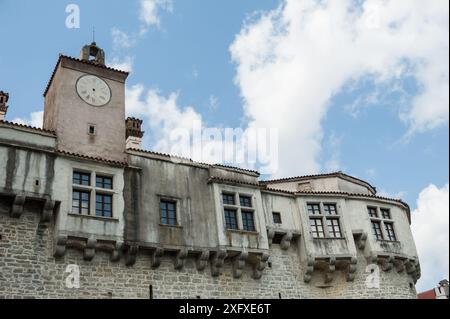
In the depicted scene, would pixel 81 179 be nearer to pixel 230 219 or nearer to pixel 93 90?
pixel 93 90

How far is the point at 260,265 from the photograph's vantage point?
23391mm

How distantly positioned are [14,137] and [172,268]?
8316mm

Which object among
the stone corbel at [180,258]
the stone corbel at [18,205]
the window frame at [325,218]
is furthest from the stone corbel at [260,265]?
the stone corbel at [18,205]

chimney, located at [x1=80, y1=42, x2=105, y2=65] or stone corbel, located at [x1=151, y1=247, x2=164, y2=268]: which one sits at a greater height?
chimney, located at [x1=80, y1=42, x2=105, y2=65]

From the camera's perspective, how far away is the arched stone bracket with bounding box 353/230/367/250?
25.8 meters

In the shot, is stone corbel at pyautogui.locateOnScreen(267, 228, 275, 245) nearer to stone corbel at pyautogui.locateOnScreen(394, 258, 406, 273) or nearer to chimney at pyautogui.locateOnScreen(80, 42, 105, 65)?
stone corbel at pyautogui.locateOnScreen(394, 258, 406, 273)

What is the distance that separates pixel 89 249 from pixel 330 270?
1171 cm

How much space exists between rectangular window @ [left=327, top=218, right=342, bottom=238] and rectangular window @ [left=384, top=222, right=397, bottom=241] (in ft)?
9.51

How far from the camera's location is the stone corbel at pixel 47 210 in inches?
757

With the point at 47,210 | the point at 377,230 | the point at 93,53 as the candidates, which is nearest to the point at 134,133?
the point at 93,53

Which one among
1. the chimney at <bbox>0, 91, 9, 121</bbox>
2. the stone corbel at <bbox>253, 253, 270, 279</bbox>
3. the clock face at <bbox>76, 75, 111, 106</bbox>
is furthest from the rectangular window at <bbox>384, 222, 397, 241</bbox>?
the chimney at <bbox>0, 91, 9, 121</bbox>

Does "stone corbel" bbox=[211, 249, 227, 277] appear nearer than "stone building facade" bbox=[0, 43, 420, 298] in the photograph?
No
